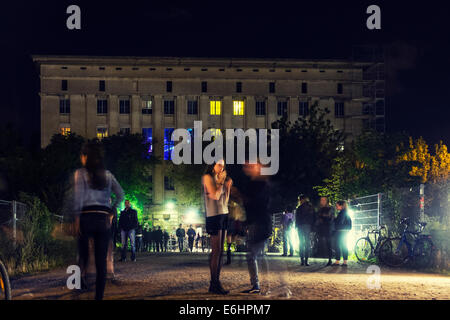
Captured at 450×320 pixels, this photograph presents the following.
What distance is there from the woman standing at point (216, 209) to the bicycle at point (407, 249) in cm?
904

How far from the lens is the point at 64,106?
283ft

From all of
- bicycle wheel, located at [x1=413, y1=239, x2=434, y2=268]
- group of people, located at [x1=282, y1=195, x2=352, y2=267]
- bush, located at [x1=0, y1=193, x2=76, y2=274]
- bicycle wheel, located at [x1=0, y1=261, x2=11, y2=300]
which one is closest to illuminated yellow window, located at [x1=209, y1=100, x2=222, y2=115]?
Result: group of people, located at [x1=282, y1=195, x2=352, y2=267]

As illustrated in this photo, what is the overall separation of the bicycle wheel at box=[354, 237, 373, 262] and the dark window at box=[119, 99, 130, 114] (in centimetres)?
6848

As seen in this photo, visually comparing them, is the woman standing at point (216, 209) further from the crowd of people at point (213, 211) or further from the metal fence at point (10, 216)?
the metal fence at point (10, 216)

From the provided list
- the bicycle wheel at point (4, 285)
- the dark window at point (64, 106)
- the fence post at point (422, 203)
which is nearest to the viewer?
the bicycle wheel at point (4, 285)

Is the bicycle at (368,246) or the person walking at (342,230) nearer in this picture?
the person walking at (342,230)

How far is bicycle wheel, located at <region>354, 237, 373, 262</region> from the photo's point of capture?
20281 mm

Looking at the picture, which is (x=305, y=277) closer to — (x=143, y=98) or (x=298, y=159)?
(x=298, y=159)

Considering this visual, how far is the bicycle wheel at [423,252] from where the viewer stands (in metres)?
16.8

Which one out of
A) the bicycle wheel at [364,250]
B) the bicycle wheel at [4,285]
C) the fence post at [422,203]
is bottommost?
the bicycle wheel at [364,250]

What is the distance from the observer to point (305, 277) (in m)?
13.3

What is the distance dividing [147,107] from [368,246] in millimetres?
69080

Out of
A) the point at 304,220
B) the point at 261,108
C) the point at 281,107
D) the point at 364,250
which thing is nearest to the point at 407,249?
the point at 304,220

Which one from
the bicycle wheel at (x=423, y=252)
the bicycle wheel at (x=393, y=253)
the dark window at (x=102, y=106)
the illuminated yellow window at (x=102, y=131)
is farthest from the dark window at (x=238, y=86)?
the bicycle wheel at (x=423, y=252)
